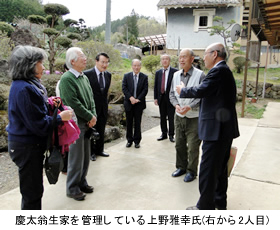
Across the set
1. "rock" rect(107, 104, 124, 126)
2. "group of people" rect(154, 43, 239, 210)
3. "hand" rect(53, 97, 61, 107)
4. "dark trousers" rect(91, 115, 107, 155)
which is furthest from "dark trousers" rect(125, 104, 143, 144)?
"hand" rect(53, 97, 61, 107)

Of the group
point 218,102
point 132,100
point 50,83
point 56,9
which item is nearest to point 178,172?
point 218,102

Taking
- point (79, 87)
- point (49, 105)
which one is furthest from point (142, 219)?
point (79, 87)

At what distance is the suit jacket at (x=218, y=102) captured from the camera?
226 cm

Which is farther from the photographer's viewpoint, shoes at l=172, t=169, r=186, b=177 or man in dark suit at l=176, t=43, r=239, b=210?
shoes at l=172, t=169, r=186, b=177

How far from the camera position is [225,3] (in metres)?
13.6

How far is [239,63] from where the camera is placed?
14.6 m

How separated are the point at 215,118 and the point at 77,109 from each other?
1428 mm

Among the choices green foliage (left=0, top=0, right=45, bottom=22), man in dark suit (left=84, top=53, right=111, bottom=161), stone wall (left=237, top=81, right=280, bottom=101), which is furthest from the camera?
green foliage (left=0, top=0, right=45, bottom=22)

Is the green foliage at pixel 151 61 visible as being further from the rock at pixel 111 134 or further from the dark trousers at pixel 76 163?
the dark trousers at pixel 76 163

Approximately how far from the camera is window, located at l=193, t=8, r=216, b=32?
14344 millimetres

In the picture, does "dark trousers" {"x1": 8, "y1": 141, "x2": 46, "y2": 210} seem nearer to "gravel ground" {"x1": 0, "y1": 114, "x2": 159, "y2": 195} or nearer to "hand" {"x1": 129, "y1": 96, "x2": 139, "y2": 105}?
"gravel ground" {"x1": 0, "y1": 114, "x2": 159, "y2": 195}

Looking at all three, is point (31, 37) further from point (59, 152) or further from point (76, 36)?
point (59, 152)

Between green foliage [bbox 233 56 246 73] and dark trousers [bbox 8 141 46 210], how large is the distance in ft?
47.8

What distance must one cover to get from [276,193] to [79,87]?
8.70ft
